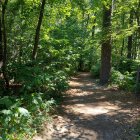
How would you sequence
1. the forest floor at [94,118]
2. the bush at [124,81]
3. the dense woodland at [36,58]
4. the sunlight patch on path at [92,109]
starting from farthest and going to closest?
the bush at [124,81], the sunlight patch on path at [92,109], the forest floor at [94,118], the dense woodland at [36,58]

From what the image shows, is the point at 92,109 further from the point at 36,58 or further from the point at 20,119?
the point at 36,58

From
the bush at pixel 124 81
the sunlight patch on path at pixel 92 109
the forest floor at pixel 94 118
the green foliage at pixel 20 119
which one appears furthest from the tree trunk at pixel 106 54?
the green foliage at pixel 20 119

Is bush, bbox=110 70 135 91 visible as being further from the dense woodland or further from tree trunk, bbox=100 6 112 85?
tree trunk, bbox=100 6 112 85

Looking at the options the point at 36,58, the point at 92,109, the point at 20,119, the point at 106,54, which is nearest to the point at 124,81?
the point at 106,54

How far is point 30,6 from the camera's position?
1352cm

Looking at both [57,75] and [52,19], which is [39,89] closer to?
[57,75]

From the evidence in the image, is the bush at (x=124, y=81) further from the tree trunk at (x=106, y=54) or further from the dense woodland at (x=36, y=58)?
the tree trunk at (x=106, y=54)

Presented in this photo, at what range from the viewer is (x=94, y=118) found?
34.3 feet

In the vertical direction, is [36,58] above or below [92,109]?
above

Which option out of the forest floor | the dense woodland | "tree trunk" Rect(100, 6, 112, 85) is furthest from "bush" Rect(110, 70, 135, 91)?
the forest floor

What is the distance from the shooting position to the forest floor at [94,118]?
8.73 metres

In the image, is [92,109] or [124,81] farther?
[124,81]

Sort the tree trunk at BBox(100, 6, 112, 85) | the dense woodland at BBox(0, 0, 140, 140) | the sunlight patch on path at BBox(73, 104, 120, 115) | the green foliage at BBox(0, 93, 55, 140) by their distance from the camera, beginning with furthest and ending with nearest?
the tree trunk at BBox(100, 6, 112, 85)
the sunlight patch on path at BBox(73, 104, 120, 115)
the dense woodland at BBox(0, 0, 140, 140)
the green foliage at BBox(0, 93, 55, 140)

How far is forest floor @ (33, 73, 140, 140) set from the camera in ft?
28.6
